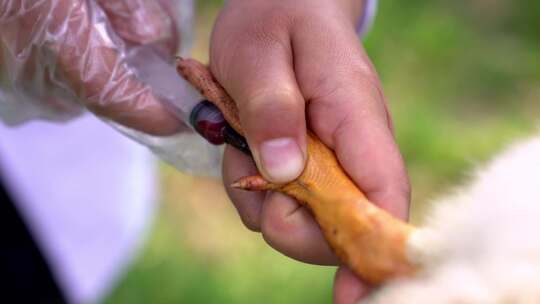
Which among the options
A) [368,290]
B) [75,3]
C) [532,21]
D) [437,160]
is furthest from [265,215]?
[532,21]

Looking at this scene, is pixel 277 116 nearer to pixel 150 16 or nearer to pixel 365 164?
pixel 365 164

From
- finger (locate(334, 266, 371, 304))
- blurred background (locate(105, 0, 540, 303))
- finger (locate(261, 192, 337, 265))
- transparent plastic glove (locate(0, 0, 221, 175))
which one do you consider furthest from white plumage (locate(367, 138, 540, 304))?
blurred background (locate(105, 0, 540, 303))

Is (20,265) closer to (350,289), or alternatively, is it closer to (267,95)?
(267,95)

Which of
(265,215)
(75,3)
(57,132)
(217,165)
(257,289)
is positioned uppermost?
(75,3)

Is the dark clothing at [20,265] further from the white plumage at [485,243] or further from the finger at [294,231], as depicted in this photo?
the white plumage at [485,243]

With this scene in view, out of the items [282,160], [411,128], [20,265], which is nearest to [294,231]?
[282,160]

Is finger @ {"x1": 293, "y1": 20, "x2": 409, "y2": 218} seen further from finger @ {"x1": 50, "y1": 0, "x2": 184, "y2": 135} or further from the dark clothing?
the dark clothing
